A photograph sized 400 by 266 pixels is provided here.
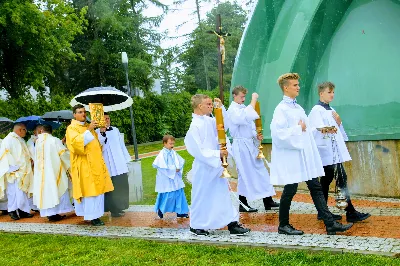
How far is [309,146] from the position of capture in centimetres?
593

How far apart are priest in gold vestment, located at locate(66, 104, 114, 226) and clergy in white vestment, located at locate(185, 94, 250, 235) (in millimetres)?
2379

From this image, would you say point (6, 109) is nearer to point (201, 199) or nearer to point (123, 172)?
point (123, 172)

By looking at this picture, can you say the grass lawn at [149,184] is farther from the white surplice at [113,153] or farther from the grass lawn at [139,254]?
the grass lawn at [139,254]

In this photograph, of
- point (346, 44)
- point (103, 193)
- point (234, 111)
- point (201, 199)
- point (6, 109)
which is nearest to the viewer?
point (201, 199)

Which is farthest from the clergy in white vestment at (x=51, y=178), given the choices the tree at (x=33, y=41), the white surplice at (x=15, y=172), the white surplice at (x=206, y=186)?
the tree at (x=33, y=41)

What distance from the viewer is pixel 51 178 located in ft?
30.1

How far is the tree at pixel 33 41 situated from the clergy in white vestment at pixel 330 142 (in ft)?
59.2

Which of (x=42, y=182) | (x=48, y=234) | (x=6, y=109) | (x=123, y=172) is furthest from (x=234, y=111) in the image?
(x=6, y=109)

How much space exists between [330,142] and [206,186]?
186cm

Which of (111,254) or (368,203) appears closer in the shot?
(111,254)

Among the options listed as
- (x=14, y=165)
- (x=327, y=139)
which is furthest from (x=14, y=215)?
(x=327, y=139)

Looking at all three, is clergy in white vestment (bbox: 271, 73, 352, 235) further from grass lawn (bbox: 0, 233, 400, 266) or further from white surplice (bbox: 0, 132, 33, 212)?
white surplice (bbox: 0, 132, 33, 212)

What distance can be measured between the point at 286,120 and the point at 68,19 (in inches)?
838

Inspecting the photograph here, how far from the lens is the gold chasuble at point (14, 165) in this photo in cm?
1006
